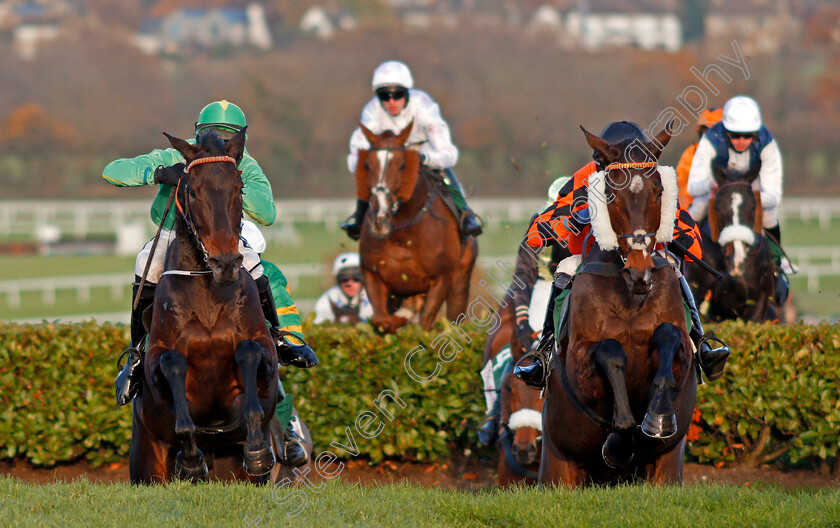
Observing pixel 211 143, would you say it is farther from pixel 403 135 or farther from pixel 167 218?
pixel 403 135

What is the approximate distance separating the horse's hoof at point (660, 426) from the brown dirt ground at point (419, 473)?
331 centimetres

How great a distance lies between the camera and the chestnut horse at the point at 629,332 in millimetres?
4828

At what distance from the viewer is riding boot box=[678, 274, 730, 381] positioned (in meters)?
5.19

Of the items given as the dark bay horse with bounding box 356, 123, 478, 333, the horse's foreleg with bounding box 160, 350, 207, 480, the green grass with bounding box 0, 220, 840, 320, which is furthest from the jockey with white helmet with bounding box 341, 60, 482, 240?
the green grass with bounding box 0, 220, 840, 320

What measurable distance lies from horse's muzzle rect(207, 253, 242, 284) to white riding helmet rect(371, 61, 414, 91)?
16.8 feet

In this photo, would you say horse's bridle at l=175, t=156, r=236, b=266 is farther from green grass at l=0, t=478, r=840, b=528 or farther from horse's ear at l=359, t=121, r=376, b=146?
horse's ear at l=359, t=121, r=376, b=146

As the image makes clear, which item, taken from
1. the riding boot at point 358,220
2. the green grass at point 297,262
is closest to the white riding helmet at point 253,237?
the riding boot at point 358,220

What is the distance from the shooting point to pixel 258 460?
16.0 feet

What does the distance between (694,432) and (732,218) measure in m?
2.36

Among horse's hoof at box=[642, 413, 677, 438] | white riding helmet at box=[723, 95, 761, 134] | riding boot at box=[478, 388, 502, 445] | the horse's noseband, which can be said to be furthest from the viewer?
white riding helmet at box=[723, 95, 761, 134]

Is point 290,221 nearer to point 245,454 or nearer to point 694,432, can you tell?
point 694,432

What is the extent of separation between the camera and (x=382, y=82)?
9.72 metres

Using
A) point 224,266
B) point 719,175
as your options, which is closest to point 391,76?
point 719,175

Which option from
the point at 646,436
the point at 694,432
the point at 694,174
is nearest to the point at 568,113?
the point at 694,174
